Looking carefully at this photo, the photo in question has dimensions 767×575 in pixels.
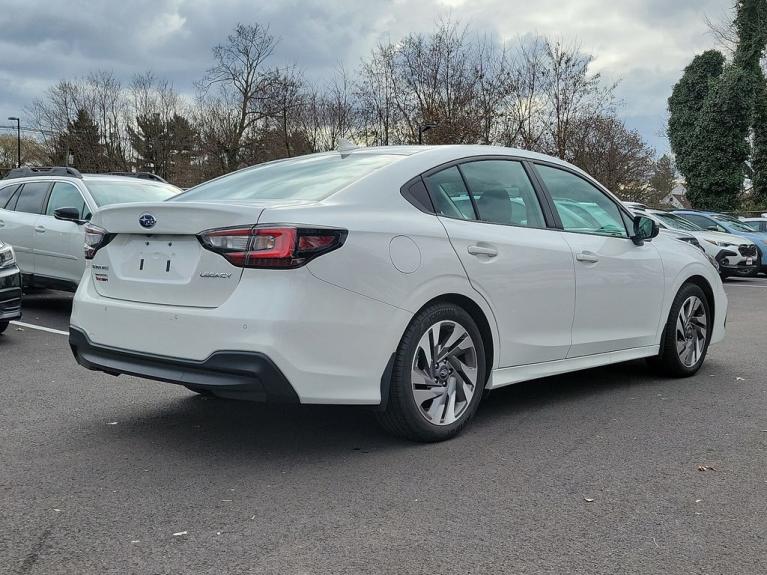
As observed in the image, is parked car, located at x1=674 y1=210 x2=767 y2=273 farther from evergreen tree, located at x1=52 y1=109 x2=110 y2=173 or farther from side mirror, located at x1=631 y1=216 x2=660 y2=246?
evergreen tree, located at x1=52 y1=109 x2=110 y2=173

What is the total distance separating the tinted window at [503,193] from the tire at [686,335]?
5.55ft

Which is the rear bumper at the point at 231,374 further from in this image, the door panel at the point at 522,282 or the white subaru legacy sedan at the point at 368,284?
the door panel at the point at 522,282

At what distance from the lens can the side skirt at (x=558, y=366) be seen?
179 inches

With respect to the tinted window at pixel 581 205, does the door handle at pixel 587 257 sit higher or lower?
lower

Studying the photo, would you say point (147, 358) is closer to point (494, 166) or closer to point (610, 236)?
point (494, 166)

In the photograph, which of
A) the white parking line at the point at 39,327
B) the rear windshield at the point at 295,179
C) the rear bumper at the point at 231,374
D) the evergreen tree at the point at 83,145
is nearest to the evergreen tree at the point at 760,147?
the white parking line at the point at 39,327

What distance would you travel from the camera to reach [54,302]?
1089 centimetres

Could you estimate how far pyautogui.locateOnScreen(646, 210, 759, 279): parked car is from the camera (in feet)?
55.5

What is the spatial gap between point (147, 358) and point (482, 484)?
1.70 metres

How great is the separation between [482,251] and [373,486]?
4.88 feet

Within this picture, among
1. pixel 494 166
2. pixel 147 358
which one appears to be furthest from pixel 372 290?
pixel 494 166

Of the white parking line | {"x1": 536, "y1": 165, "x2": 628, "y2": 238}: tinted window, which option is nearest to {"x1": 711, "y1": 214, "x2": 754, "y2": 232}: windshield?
{"x1": 536, "y1": 165, "x2": 628, "y2": 238}: tinted window

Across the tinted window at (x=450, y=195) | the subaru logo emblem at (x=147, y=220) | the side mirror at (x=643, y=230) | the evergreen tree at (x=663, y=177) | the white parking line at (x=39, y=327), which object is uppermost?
the evergreen tree at (x=663, y=177)

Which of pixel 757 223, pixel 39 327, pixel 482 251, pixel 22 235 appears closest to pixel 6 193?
pixel 22 235
